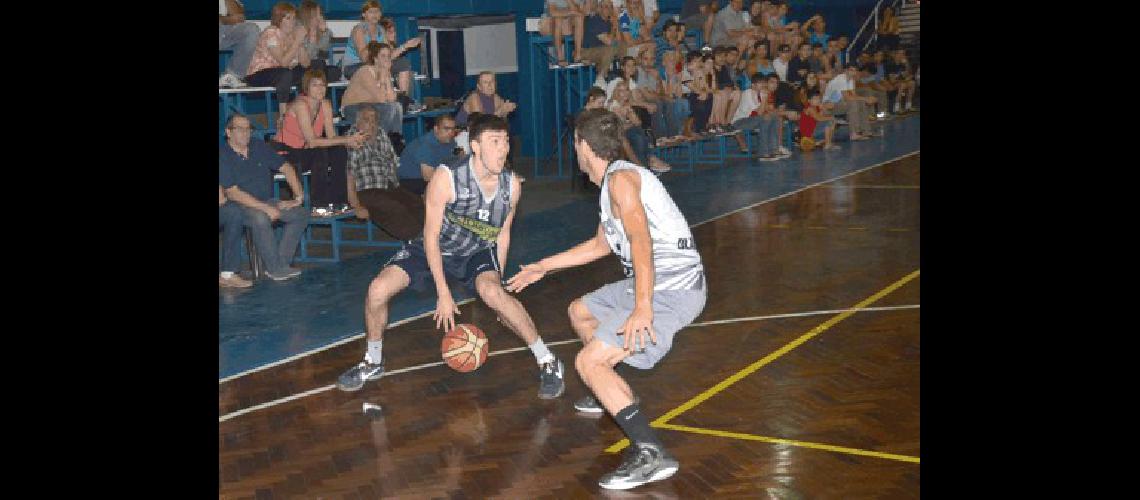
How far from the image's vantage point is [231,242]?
1062cm

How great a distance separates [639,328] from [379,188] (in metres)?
6.31

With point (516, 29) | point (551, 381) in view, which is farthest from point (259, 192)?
point (516, 29)

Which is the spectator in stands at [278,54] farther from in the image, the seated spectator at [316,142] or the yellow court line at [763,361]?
the yellow court line at [763,361]

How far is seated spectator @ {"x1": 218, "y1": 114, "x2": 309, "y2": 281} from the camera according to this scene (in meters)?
10.7

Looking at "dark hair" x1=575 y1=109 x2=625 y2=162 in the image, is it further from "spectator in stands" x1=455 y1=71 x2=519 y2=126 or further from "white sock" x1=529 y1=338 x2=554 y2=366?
"spectator in stands" x1=455 y1=71 x2=519 y2=126

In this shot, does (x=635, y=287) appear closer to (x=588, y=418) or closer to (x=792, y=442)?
(x=792, y=442)

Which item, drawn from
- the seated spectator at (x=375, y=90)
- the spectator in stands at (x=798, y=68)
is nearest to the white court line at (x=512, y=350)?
the seated spectator at (x=375, y=90)

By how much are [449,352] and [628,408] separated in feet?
5.35
